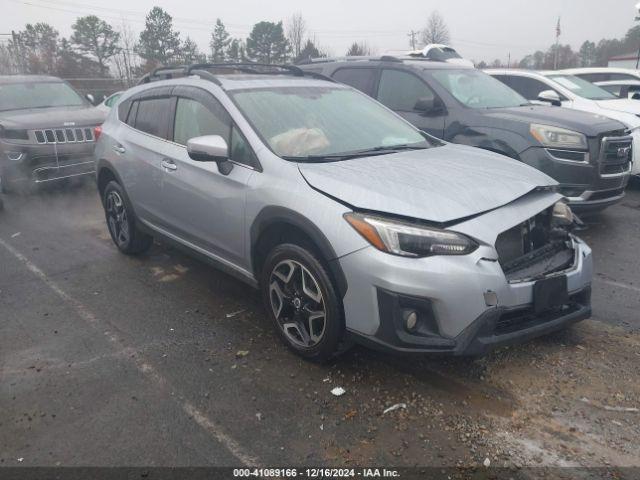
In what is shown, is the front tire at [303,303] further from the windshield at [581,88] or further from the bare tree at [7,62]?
the bare tree at [7,62]

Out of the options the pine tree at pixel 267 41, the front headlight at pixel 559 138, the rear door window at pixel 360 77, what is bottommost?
the front headlight at pixel 559 138

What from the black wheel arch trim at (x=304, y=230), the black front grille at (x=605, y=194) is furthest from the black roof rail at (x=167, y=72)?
the black front grille at (x=605, y=194)

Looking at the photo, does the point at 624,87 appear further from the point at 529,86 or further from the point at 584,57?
the point at 584,57

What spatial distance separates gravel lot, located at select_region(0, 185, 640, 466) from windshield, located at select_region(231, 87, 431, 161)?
1413 mm

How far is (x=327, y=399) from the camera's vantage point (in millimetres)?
2939

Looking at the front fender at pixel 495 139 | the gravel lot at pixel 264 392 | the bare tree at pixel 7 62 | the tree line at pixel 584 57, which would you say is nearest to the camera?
the gravel lot at pixel 264 392

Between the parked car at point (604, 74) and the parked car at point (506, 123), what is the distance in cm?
572

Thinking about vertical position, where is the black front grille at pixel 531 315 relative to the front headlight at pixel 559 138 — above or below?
below

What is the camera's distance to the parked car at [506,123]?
5.50 m

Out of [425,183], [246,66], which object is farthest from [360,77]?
[425,183]

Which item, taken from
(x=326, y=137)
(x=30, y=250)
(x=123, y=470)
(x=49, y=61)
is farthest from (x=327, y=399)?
(x=49, y=61)

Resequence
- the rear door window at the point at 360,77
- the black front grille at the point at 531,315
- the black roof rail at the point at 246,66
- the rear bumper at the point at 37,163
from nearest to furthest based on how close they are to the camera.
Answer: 1. the black front grille at the point at 531,315
2. the black roof rail at the point at 246,66
3. the rear door window at the point at 360,77
4. the rear bumper at the point at 37,163

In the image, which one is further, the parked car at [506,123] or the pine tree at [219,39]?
the pine tree at [219,39]

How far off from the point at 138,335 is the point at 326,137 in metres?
2.01
